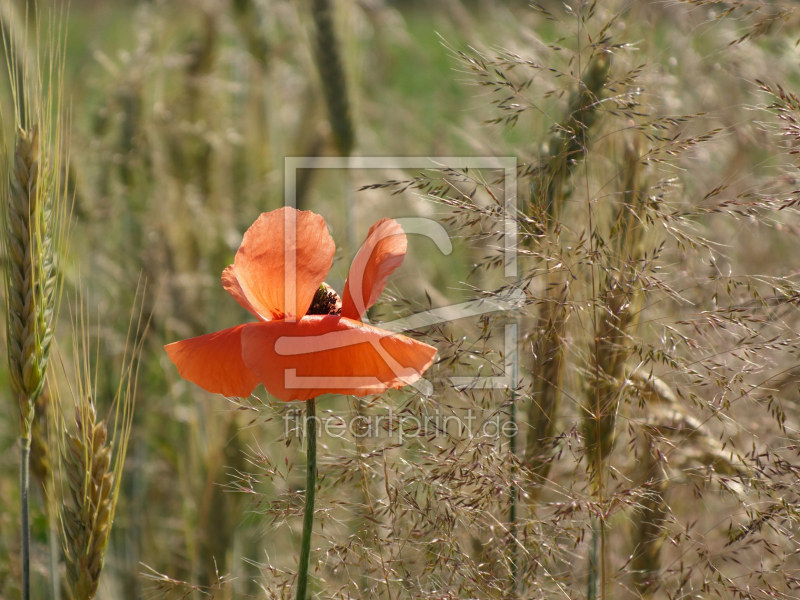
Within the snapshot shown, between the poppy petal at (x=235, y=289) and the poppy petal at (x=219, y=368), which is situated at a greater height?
the poppy petal at (x=235, y=289)

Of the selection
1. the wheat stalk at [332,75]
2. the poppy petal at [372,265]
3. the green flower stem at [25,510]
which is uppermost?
the wheat stalk at [332,75]

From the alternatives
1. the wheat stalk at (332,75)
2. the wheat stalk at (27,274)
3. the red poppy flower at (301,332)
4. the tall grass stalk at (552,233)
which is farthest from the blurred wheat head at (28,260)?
the wheat stalk at (332,75)

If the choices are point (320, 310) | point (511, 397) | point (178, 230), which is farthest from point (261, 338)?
point (178, 230)

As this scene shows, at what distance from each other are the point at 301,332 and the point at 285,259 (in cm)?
13

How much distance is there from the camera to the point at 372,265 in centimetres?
97

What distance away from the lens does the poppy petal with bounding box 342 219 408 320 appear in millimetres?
942

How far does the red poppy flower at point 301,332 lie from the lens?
2.80 feet

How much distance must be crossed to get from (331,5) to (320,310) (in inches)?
59.8

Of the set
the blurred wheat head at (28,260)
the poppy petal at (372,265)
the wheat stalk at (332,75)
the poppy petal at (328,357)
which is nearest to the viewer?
the poppy petal at (328,357)

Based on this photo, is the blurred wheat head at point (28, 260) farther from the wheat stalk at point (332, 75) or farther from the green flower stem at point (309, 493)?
the wheat stalk at point (332, 75)

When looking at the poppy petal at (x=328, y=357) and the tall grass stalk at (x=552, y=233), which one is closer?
the poppy petal at (x=328, y=357)

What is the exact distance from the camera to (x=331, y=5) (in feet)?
7.27

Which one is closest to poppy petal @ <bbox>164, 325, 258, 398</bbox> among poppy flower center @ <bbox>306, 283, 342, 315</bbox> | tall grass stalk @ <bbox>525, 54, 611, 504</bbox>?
poppy flower center @ <bbox>306, 283, 342, 315</bbox>

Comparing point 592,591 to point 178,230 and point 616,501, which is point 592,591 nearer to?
point 616,501
